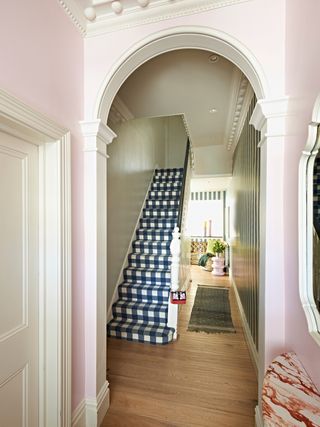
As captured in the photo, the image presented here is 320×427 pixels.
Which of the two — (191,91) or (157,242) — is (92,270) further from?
(157,242)

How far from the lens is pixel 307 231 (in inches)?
40.6

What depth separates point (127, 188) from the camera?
380 centimetres

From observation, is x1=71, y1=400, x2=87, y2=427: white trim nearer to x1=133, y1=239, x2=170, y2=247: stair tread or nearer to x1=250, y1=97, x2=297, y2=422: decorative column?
x1=250, y1=97, x2=297, y2=422: decorative column

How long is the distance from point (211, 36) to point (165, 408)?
107 inches

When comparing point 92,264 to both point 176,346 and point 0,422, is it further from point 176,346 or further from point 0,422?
point 176,346

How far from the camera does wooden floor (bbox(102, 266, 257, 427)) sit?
67.5 inches

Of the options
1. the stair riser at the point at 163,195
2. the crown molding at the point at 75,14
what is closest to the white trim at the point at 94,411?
the crown molding at the point at 75,14

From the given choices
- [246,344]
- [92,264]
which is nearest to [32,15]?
[92,264]

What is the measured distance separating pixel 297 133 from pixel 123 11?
1420 millimetres

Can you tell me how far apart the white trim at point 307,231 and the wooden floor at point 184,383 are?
51.4 inches

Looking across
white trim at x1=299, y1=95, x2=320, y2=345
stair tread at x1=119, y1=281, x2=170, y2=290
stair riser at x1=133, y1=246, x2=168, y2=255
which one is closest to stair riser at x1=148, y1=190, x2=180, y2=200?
stair riser at x1=133, y1=246, x2=168, y2=255

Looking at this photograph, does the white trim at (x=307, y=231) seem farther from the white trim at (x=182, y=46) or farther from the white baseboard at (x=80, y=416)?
the white baseboard at (x=80, y=416)

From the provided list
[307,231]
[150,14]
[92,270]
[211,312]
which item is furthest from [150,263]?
[150,14]

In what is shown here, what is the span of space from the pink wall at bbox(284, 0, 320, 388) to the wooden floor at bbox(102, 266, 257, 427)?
99cm
